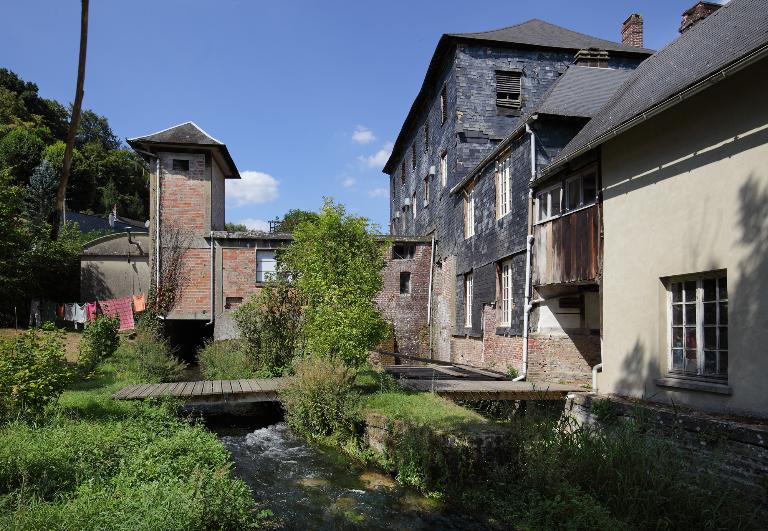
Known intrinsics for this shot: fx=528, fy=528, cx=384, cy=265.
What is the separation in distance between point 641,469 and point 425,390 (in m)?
5.42

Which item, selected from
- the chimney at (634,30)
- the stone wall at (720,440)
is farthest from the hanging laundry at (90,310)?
the chimney at (634,30)

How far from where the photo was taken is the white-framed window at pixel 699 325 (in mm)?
7633

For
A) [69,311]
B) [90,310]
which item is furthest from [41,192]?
[90,310]

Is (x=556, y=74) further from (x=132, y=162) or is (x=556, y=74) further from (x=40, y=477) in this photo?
A: (x=132, y=162)

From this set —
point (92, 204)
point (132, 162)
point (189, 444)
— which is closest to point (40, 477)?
point (189, 444)

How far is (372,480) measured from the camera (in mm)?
7770

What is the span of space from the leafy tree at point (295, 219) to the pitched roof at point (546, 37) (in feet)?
27.9

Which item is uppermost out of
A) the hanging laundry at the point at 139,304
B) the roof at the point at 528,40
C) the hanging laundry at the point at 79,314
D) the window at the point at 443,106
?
the roof at the point at 528,40

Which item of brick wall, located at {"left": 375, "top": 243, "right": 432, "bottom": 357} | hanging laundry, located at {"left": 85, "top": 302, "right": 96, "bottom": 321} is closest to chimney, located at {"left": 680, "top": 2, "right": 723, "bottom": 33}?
brick wall, located at {"left": 375, "top": 243, "right": 432, "bottom": 357}

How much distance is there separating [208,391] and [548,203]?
28.3ft

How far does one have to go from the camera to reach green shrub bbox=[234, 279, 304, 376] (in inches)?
582

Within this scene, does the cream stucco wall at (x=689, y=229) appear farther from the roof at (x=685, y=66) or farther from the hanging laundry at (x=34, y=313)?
the hanging laundry at (x=34, y=313)

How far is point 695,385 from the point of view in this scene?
7703mm

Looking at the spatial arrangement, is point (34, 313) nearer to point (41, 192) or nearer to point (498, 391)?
point (41, 192)
